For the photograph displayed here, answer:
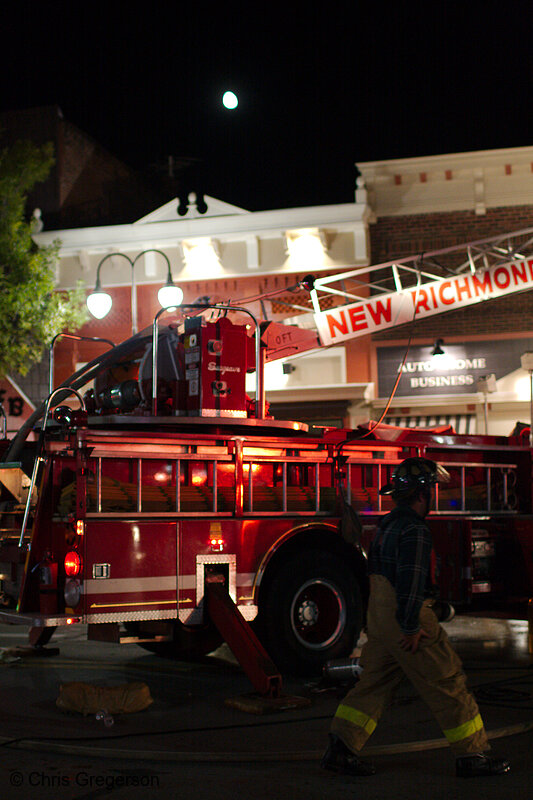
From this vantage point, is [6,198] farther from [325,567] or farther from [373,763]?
[373,763]

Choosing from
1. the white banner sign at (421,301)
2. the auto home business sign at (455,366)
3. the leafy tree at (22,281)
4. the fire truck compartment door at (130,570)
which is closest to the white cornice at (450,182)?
the auto home business sign at (455,366)

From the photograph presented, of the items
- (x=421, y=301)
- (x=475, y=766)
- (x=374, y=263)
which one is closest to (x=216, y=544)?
(x=475, y=766)

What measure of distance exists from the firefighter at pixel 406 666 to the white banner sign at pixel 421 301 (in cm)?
675

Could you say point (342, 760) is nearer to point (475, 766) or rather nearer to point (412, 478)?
point (475, 766)

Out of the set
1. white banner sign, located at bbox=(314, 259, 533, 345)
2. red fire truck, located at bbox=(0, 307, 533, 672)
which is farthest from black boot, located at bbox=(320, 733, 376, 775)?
white banner sign, located at bbox=(314, 259, 533, 345)

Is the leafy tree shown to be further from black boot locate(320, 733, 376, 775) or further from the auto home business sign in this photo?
black boot locate(320, 733, 376, 775)

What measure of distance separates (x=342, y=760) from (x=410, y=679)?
563 mm

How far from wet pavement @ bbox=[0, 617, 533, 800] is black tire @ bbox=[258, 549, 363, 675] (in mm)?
268

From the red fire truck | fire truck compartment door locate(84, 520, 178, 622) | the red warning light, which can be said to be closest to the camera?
fire truck compartment door locate(84, 520, 178, 622)

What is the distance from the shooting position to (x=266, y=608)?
24.2ft

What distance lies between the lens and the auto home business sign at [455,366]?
1861 centimetres

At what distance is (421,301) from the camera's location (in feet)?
39.2

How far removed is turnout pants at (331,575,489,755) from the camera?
4629 mm

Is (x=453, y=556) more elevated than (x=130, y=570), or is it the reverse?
(x=130, y=570)
